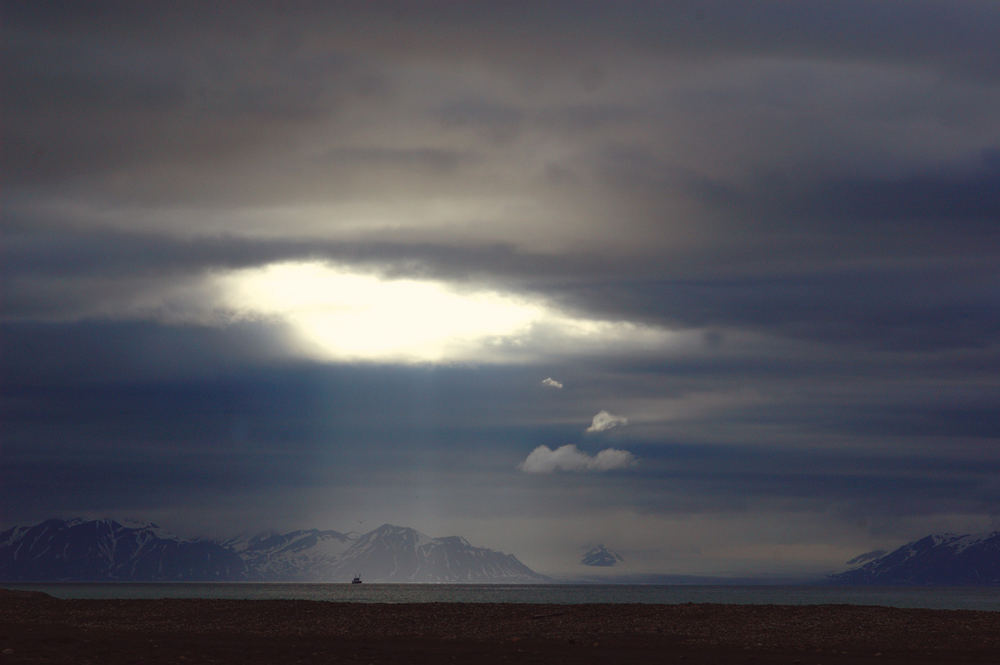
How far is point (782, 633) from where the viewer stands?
180 ft

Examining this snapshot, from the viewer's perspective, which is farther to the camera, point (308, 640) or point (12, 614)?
point (12, 614)

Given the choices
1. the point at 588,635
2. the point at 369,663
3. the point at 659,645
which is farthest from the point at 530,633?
the point at 369,663

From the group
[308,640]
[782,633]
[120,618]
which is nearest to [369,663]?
[308,640]

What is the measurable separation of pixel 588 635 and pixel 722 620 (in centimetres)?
919

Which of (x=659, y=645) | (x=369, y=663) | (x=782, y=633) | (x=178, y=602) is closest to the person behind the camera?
(x=369, y=663)

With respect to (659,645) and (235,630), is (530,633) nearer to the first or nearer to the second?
(659,645)

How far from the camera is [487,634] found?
181ft

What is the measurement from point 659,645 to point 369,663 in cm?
1500

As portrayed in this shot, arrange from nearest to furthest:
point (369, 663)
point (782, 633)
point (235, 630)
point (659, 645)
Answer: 1. point (369, 663)
2. point (659, 645)
3. point (782, 633)
4. point (235, 630)

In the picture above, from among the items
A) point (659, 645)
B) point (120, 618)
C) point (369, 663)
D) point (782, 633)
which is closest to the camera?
point (369, 663)

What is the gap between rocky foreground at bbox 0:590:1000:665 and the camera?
149 feet

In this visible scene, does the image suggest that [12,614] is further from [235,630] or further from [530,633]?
[530,633]

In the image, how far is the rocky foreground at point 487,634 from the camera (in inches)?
1793

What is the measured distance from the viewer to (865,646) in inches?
2014
